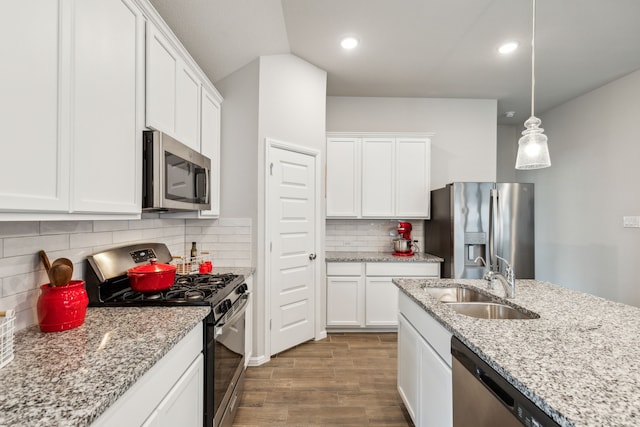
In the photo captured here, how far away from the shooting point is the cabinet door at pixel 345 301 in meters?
3.72

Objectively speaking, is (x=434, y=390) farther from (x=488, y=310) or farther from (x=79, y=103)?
(x=79, y=103)

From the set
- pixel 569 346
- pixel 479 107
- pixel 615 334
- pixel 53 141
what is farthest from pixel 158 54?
pixel 479 107

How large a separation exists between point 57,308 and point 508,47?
12.7 feet

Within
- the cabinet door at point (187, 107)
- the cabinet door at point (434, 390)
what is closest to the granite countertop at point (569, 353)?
the cabinet door at point (434, 390)

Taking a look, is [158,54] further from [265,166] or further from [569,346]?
[569,346]

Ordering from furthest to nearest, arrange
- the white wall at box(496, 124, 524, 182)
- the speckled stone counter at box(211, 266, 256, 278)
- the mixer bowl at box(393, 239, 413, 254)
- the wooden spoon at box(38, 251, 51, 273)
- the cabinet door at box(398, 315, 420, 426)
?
1. the white wall at box(496, 124, 524, 182)
2. the mixer bowl at box(393, 239, 413, 254)
3. the speckled stone counter at box(211, 266, 256, 278)
4. the cabinet door at box(398, 315, 420, 426)
5. the wooden spoon at box(38, 251, 51, 273)

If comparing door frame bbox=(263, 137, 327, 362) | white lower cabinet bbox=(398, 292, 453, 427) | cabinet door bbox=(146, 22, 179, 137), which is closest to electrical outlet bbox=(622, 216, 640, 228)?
Answer: white lower cabinet bbox=(398, 292, 453, 427)

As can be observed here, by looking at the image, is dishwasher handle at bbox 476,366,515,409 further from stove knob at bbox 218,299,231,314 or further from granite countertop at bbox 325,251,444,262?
granite countertop at bbox 325,251,444,262

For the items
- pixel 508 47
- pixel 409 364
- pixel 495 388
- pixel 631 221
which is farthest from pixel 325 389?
pixel 631 221

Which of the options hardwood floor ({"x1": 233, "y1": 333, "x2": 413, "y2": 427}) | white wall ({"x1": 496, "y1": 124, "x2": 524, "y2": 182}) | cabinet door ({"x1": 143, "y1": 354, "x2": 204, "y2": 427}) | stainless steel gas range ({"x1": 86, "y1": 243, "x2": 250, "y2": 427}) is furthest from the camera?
white wall ({"x1": 496, "y1": 124, "x2": 524, "y2": 182})

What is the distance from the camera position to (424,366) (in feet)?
5.76

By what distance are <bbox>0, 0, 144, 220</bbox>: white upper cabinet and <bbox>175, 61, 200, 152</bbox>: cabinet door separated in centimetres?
47

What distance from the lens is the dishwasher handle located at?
0.97 m

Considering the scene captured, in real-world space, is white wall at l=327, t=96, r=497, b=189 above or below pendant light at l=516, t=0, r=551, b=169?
above
